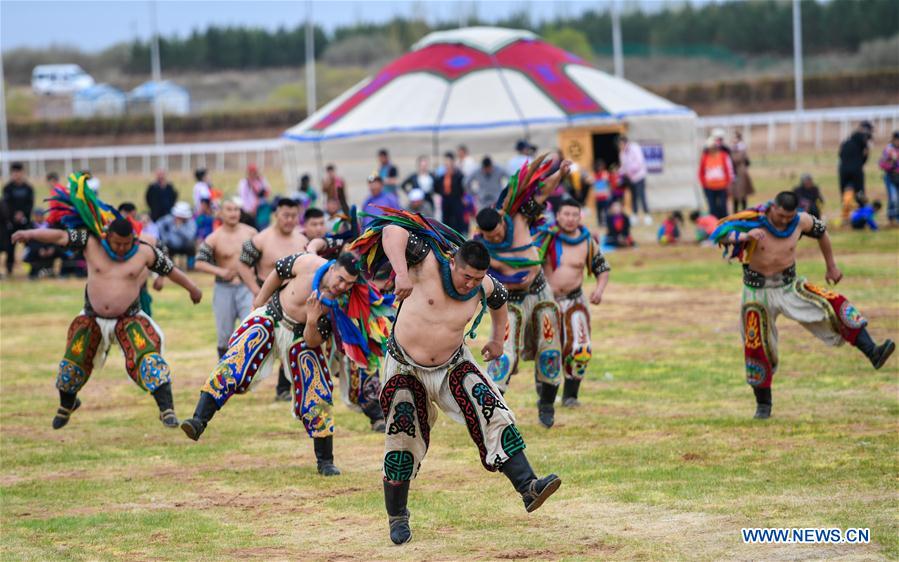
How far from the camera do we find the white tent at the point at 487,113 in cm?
2992

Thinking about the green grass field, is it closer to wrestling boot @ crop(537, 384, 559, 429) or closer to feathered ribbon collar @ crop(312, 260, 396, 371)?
wrestling boot @ crop(537, 384, 559, 429)

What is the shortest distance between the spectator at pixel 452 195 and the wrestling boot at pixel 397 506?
17073 mm

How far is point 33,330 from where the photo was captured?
18875 millimetres

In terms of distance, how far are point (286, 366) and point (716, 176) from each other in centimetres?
1602

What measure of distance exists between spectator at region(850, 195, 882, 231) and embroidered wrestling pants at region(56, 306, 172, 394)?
16568mm

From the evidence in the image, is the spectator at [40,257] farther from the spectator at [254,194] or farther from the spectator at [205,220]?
the spectator at [205,220]

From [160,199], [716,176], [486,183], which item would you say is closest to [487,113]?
[486,183]

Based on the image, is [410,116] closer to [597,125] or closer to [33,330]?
[597,125]

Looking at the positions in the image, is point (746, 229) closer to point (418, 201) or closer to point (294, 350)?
point (294, 350)

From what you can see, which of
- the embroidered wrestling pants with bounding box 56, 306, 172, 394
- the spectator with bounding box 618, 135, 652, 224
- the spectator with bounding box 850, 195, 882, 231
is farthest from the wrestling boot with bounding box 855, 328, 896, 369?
the spectator with bounding box 618, 135, 652, 224

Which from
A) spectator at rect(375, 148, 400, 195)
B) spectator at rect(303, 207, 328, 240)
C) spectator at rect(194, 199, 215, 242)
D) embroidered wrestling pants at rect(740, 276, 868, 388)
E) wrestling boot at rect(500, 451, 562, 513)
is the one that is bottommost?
Answer: wrestling boot at rect(500, 451, 562, 513)

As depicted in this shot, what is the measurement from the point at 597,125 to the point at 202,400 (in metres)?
21.5

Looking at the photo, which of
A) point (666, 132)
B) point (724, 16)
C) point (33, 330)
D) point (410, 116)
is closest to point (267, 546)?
point (33, 330)

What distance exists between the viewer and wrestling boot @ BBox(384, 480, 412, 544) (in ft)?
25.8
